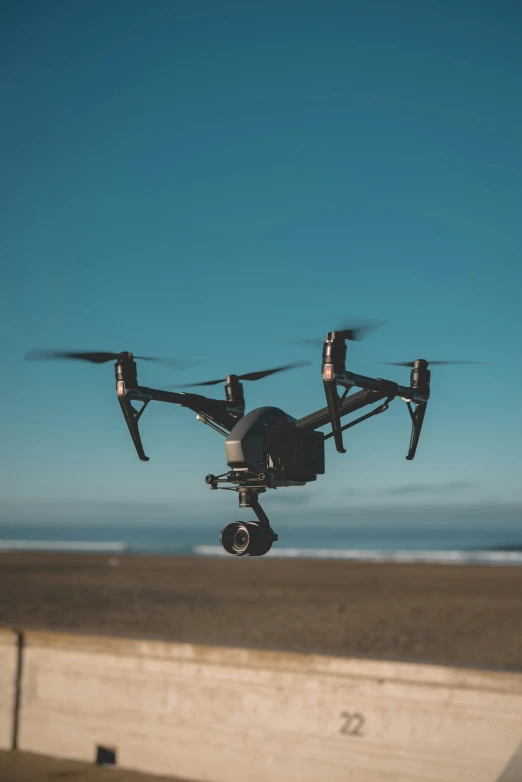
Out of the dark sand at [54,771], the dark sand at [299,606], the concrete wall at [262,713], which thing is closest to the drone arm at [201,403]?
the concrete wall at [262,713]

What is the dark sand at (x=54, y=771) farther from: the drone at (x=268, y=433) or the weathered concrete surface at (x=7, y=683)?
the drone at (x=268, y=433)

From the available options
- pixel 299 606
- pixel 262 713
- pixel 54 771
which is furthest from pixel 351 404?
pixel 299 606

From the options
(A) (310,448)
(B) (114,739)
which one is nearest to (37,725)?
(B) (114,739)

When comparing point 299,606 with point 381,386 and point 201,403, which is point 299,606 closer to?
point 201,403

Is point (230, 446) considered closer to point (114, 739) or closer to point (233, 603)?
point (114, 739)

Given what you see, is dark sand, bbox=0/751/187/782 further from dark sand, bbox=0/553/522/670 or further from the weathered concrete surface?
dark sand, bbox=0/553/522/670

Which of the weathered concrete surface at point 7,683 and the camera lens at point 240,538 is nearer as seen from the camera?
the camera lens at point 240,538

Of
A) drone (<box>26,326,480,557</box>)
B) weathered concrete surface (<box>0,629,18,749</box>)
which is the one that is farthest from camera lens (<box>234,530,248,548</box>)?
weathered concrete surface (<box>0,629,18,749</box>)
